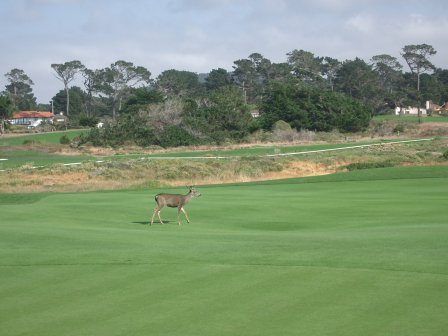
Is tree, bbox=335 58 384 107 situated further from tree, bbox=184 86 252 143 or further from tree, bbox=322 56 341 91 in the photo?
tree, bbox=184 86 252 143

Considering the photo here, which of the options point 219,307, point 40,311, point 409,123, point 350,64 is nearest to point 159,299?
point 219,307

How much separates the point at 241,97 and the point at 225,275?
261 ft

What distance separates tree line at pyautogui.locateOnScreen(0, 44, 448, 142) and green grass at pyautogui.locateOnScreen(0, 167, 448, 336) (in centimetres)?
5983

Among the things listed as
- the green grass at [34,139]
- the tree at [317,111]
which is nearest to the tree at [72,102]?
the green grass at [34,139]

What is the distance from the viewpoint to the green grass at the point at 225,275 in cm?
1000

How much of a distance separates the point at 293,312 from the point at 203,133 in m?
75.4

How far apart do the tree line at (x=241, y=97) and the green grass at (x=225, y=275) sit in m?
59.8

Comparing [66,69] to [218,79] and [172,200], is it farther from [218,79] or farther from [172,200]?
[172,200]

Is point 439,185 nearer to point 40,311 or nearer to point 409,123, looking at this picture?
point 40,311

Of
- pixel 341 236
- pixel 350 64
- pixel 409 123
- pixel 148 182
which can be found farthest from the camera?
pixel 350 64

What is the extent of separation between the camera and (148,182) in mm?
46281

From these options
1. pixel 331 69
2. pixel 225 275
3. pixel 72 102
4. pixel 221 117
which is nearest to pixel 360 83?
pixel 331 69

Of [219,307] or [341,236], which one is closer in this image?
[219,307]

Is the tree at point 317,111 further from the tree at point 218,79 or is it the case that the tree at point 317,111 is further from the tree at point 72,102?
the tree at point 72,102
